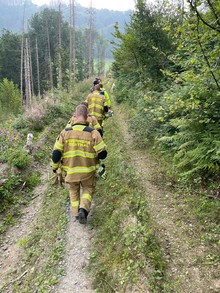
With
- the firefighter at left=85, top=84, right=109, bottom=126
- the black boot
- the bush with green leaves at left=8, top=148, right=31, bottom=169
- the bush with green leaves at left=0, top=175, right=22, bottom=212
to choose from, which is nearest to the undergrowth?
the black boot

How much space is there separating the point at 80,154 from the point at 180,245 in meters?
2.42

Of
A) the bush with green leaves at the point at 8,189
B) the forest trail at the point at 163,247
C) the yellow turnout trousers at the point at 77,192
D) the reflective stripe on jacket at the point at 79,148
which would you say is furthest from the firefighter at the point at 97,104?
the yellow turnout trousers at the point at 77,192

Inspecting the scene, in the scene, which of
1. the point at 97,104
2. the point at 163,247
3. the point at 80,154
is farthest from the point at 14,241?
the point at 97,104

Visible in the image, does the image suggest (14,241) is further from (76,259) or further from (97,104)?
(97,104)

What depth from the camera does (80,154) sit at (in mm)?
4621

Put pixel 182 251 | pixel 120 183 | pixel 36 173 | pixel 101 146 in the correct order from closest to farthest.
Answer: pixel 182 251 → pixel 101 146 → pixel 120 183 → pixel 36 173

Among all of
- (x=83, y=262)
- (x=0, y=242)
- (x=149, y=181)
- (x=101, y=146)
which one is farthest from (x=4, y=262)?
(x=149, y=181)

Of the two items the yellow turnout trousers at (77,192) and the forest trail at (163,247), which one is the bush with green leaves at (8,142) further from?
the yellow turnout trousers at (77,192)

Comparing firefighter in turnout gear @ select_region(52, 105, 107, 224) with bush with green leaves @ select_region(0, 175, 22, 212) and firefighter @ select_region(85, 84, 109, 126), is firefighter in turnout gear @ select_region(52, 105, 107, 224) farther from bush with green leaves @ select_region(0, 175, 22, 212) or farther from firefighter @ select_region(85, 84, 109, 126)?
firefighter @ select_region(85, 84, 109, 126)

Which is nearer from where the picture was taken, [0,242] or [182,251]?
[182,251]

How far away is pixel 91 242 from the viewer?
14.3 feet

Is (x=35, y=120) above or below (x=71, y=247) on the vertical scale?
above

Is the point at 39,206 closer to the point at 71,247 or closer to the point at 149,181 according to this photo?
the point at 71,247

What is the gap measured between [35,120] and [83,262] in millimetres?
9711
